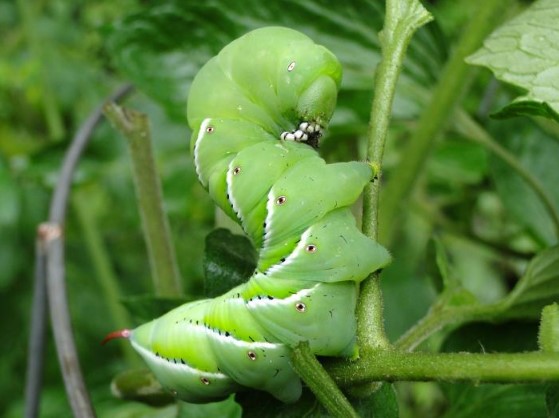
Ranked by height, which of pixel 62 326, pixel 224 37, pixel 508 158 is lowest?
pixel 62 326

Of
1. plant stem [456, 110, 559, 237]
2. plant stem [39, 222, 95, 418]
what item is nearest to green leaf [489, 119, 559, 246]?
plant stem [456, 110, 559, 237]

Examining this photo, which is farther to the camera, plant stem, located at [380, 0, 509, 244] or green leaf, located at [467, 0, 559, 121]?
plant stem, located at [380, 0, 509, 244]

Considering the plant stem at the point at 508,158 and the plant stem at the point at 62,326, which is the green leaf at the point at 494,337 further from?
the plant stem at the point at 62,326

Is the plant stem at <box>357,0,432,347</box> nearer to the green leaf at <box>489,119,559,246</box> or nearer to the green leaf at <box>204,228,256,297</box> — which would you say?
the green leaf at <box>204,228,256,297</box>

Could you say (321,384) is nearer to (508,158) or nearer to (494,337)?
(494,337)

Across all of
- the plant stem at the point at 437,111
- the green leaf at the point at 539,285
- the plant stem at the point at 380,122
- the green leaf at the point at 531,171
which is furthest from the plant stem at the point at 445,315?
the green leaf at the point at 531,171

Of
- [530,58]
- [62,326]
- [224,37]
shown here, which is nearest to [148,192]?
[62,326]
